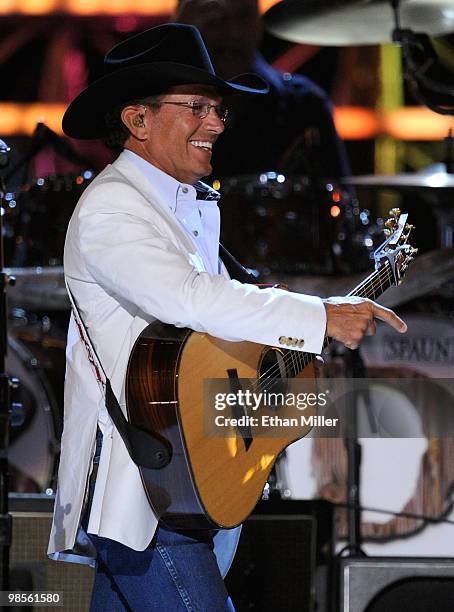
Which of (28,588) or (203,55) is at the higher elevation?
(203,55)

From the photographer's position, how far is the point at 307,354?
2547 millimetres

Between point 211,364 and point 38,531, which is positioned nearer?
point 211,364

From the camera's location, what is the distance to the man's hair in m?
2.55

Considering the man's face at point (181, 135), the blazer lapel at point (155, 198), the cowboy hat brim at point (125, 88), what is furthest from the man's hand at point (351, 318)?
the cowboy hat brim at point (125, 88)

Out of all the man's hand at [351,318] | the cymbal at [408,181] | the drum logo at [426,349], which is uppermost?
the cymbal at [408,181]

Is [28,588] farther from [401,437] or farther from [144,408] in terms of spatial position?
[401,437]

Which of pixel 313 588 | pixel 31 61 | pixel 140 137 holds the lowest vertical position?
pixel 313 588

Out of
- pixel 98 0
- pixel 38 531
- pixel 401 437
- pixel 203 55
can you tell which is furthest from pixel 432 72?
pixel 38 531

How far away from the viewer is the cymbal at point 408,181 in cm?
421

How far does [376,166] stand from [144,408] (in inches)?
126

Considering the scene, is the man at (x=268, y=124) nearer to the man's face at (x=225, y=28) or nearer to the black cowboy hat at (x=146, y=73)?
the man's face at (x=225, y=28)

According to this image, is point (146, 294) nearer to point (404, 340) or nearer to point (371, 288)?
point (371, 288)

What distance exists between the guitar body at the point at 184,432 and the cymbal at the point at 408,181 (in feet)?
6.76

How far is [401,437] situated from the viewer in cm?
451
